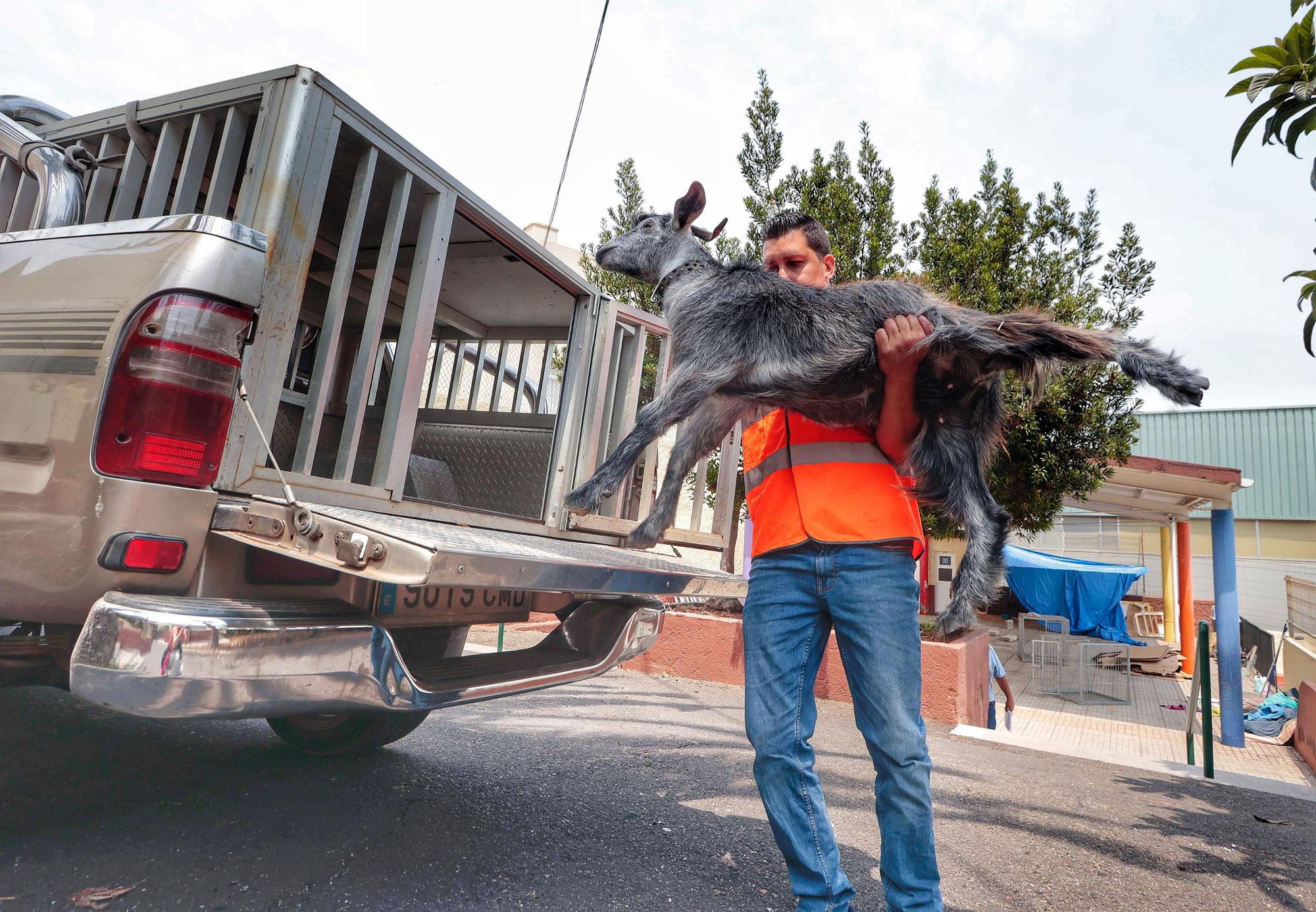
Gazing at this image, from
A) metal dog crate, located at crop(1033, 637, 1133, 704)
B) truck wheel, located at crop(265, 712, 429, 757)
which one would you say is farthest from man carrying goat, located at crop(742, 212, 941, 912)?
metal dog crate, located at crop(1033, 637, 1133, 704)

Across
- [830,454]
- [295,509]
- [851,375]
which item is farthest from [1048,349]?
[295,509]

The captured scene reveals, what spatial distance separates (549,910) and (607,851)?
0.51 meters

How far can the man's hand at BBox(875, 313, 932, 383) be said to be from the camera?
1962mm

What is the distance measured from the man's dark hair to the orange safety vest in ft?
2.20

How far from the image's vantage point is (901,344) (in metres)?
1.96

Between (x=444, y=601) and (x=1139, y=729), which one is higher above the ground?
(x=444, y=601)

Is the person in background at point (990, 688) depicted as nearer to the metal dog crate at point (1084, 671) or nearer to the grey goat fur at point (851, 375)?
the metal dog crate at point (1084, 671)

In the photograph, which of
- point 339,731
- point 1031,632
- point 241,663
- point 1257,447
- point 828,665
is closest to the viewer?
point 241,663

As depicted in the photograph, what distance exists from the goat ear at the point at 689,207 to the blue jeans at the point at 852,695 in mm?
1235

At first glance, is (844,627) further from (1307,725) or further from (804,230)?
(1307,725)

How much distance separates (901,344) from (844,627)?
2.47 feet

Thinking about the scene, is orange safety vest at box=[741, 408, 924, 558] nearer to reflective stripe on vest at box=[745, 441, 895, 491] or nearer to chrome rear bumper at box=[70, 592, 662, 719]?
reflective stripe on vest at box=[745, 441, 895, 491]

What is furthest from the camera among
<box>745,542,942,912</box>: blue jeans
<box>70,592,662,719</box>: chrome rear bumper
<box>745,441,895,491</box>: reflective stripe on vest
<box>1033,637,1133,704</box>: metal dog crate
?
<box>1033,637,1133,704</box>: metal dog crate

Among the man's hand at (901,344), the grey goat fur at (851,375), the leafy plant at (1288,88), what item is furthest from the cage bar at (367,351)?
the leafy plant at (1288,88)
